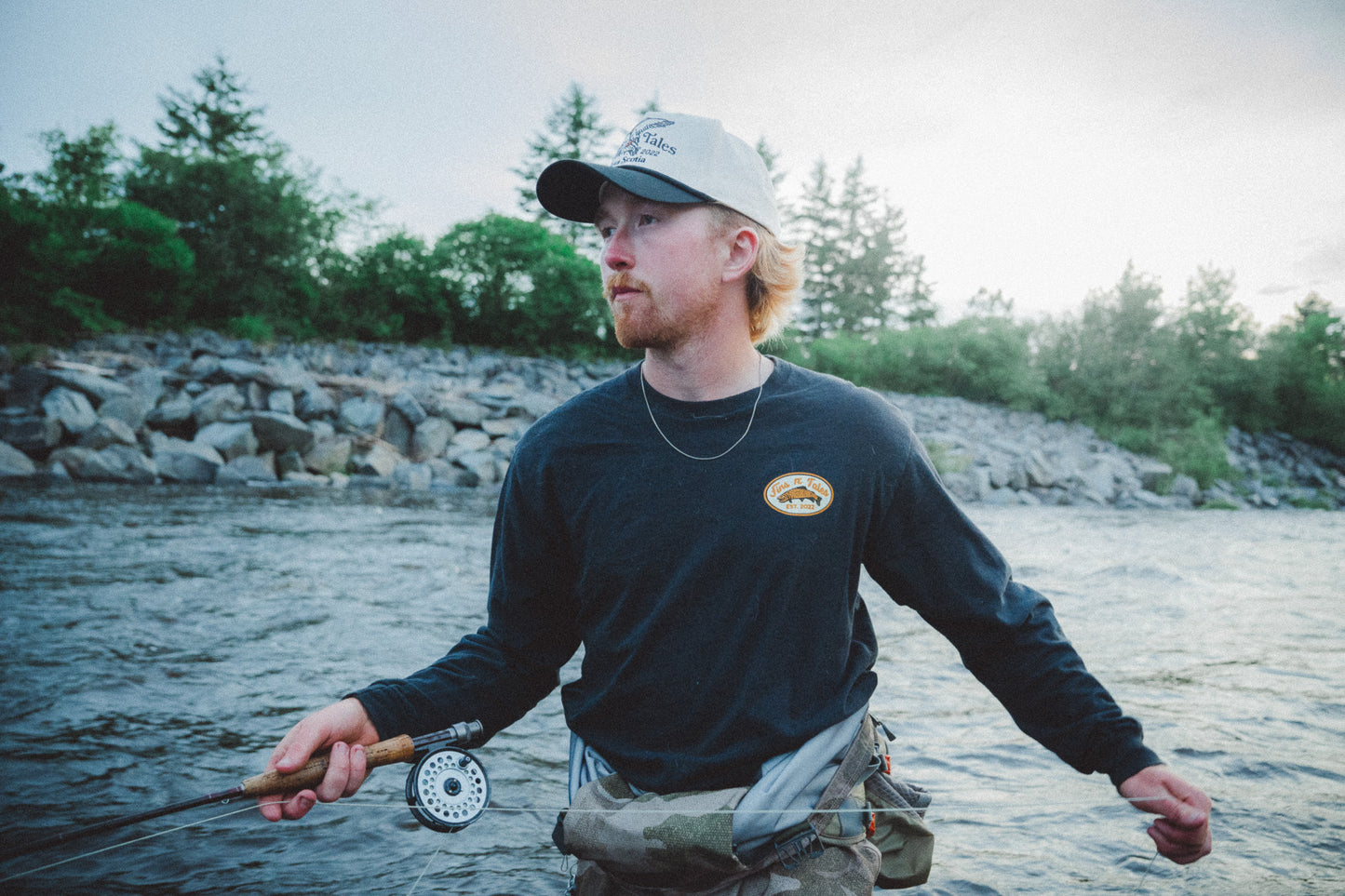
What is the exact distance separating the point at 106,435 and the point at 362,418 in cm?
422

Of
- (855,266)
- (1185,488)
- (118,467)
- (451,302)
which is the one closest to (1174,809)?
(118,467)

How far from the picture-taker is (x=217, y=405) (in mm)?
13453

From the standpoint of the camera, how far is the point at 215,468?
1216cm

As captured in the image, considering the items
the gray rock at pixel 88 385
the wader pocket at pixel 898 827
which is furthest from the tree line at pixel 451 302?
the wader pocket at pixel 898 827

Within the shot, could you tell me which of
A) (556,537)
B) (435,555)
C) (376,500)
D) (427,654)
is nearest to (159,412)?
(376,500)

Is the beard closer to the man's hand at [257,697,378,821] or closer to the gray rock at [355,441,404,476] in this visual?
the man's hand at [257,697,378,821]

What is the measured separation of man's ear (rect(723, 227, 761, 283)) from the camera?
198 cm

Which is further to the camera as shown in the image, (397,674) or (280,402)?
(280,402)

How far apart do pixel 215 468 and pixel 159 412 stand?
74.6 inches

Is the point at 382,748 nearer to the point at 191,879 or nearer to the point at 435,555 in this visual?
the point at 191,879

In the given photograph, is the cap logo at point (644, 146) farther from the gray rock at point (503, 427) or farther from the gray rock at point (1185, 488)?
the gray rock at point (1185, 488)

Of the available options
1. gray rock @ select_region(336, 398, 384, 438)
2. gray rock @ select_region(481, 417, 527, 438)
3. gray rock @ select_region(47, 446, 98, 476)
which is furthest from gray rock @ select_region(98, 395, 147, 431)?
gray rock @ select_region(481, 417, 527, 438)

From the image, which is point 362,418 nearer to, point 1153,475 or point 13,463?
point 13,463

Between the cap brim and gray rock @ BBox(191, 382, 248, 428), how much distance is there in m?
13.1
